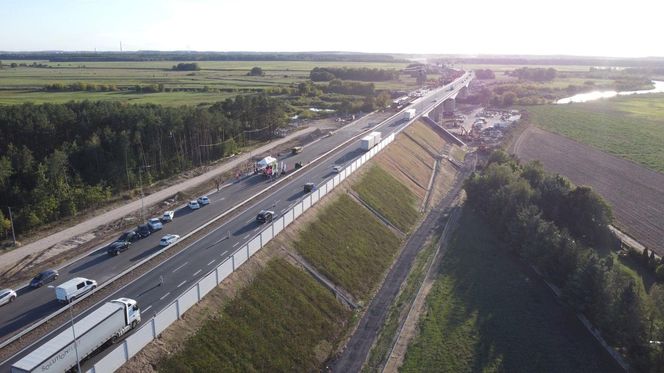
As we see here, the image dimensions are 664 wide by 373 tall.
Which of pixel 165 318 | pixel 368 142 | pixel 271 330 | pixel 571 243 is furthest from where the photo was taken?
pixel 368 142

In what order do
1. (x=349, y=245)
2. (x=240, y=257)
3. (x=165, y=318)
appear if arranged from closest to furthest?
(x=165, y=318), (x=240, y=257), (x=349, y=245)

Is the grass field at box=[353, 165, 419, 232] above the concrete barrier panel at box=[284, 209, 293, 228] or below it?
below

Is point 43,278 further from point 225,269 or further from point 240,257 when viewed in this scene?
point 240,257

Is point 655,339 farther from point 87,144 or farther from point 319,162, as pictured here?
point 87,144

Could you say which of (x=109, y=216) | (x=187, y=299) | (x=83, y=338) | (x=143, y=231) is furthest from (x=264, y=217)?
(x=83, y=338)

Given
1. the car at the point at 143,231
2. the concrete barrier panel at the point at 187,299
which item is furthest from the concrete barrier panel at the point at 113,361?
the car at the point at 143,231

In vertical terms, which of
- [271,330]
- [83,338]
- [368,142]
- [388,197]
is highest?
[368,142]

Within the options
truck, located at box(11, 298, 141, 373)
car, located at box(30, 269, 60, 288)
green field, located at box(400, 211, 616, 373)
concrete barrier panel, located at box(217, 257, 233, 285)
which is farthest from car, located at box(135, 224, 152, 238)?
green field, located at box(400, 211, 616, 373)

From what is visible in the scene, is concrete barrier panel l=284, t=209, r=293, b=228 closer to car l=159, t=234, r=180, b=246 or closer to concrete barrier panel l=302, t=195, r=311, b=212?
concrete barrier panel l=302, t=195, r=311, b=212
